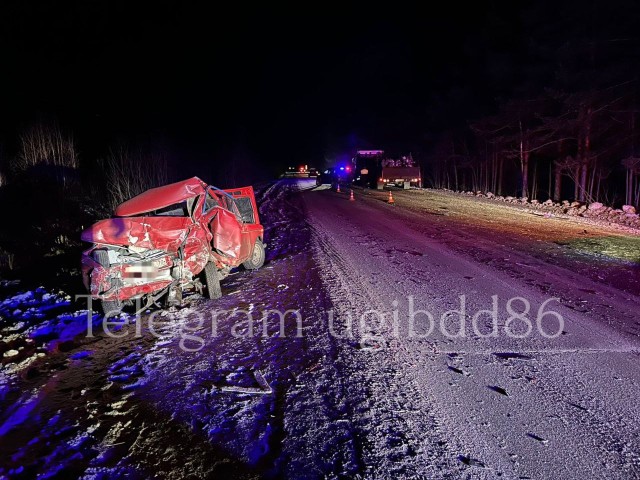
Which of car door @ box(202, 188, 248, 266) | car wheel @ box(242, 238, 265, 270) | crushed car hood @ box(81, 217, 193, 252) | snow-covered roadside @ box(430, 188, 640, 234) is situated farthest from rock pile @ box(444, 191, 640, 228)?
crushed car hood @ box(81, 217, 193, 252)

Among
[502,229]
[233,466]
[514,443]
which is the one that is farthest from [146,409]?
[502,229]

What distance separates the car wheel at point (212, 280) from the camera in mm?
6598

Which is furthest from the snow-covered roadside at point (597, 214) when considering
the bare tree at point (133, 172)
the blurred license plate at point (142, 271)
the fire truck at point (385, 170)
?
the bare tree at point (133, 172)

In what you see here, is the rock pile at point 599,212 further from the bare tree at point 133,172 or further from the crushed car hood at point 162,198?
the bare tree at point 133,172

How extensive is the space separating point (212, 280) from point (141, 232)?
1.39m

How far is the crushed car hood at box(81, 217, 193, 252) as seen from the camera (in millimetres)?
5570

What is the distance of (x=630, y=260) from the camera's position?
28.9 ft

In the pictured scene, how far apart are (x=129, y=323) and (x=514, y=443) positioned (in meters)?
4.92

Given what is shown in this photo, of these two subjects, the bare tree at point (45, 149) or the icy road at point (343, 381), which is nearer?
the icy road at point (343, 381)

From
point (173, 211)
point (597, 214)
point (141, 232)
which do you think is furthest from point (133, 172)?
point (597, 214)

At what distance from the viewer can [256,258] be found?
8641 mm

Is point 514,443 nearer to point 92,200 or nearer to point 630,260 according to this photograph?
point 630,260

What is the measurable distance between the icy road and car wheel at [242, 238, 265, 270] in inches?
25.4

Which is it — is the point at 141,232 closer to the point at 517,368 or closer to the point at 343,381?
the point at 343,381
